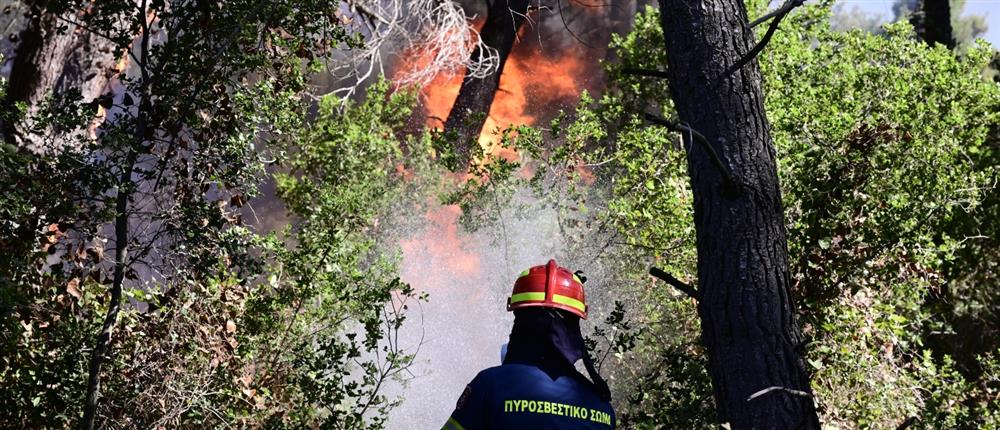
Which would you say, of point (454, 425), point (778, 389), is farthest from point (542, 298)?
point (778, 389)

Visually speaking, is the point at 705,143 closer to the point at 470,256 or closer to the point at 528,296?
the point at 528,296

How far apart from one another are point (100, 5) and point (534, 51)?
1482 cm

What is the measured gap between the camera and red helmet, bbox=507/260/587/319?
3.89 meters

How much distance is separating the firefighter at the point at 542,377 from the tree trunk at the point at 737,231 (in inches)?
20.4

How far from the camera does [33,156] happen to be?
198 inches

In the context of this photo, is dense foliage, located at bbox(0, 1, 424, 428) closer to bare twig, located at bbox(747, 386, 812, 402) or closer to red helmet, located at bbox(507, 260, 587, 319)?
red helmet, located at bbox(507, 260, 587, 319)

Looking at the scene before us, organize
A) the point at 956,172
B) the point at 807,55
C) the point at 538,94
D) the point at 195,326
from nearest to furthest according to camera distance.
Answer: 1. the point at 195,326
2. the point at 956,172
3. the point at 807,55
4. the point at 538,94

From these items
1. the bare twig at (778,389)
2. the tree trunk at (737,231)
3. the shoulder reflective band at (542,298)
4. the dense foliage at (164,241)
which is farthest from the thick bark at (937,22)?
the shoulder reflective band at (542,298)

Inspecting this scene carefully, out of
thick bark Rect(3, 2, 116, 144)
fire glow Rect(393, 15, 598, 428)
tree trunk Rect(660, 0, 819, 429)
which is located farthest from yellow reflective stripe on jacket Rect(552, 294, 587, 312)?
thick bark Rect(3, 2, 116, 144)

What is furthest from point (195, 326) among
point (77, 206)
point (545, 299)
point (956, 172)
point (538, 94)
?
point (538, 94)

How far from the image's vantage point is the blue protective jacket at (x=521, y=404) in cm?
349

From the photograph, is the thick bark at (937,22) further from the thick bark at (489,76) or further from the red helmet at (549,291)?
the red helmet at (549,291)

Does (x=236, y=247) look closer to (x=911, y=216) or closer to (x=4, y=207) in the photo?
(x=4, y=207)

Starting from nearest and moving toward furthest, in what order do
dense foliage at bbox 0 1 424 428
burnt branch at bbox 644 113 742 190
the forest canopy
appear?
1. burnt branch at bbox 644 113 742 190
2. the forest canopy
3. dense foliage at bbox 0 1 424 428
